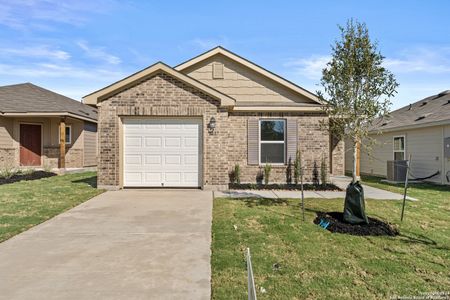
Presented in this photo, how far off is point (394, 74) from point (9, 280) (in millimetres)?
7275

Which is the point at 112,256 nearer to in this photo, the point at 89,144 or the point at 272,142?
the point at 272,142

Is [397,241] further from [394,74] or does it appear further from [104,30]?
[104,30]

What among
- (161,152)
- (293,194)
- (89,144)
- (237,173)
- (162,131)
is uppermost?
(162,131)

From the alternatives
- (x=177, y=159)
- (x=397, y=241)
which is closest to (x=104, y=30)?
(x=177, y=159)

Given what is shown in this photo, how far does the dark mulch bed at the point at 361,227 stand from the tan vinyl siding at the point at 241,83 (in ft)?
23.8

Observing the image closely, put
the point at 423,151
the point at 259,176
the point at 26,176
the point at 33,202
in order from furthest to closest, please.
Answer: the point at 423,151 < the point at 26,176 < the point at 259,176 < the point at 33,202

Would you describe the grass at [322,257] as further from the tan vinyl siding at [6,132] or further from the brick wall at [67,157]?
the tan vinyl siding at [6,132]

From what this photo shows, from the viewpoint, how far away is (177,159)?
1098 cm

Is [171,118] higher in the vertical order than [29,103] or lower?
lower

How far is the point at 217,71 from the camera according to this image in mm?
13484

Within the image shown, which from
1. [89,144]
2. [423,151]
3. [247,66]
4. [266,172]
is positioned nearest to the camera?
[266,172]

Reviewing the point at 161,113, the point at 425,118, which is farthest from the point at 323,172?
the point at 425,118

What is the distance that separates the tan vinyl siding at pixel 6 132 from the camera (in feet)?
54.7

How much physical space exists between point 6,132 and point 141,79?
36.0 feet
